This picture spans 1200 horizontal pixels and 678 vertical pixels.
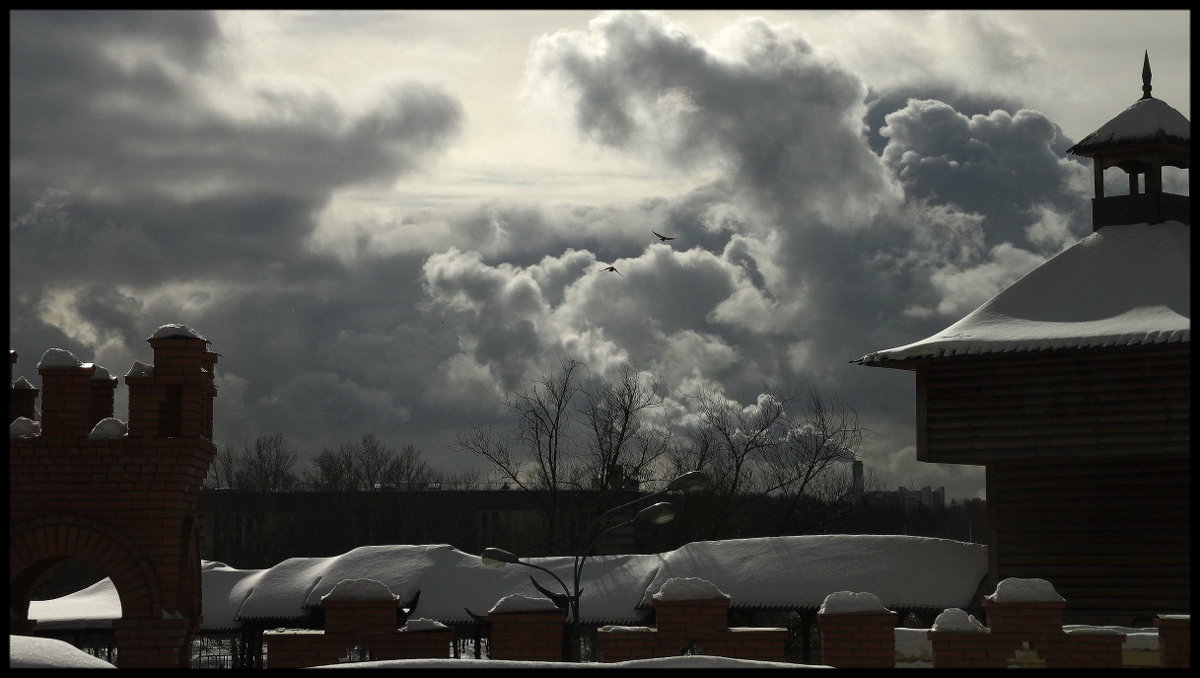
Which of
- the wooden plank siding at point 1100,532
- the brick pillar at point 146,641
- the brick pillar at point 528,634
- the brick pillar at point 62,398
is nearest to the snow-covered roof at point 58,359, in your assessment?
the brick pillar at point 62,398

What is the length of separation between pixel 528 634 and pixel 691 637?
1.30 metres

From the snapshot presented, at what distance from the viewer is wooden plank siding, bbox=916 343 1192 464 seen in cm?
1786

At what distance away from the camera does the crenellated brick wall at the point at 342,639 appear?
11102 millimetres

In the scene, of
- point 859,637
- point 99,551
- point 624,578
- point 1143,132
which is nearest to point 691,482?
point 859,637

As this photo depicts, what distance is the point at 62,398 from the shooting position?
43.2ft

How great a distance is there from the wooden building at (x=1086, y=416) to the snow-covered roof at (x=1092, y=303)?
3 centimetres

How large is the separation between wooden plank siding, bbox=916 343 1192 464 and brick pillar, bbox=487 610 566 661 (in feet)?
32.1

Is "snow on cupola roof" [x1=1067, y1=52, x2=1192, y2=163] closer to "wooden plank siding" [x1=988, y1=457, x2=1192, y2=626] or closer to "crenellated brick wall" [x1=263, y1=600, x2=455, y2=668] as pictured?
"wooden plank siding" [x1=988, y1=457, x2=1192, y2=626]

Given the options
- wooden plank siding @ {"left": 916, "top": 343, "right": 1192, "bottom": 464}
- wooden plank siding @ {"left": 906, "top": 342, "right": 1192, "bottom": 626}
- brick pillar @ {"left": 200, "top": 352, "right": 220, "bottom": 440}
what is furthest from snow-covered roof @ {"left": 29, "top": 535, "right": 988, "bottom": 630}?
brick pillar @ {"left": 200, "top": 352, "right": 220, "bottom": 440}

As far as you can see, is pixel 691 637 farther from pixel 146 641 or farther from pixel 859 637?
pixel 146 641

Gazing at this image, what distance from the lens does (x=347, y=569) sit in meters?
24.3

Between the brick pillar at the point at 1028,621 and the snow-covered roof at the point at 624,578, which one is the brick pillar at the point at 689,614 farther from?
the snow-covered roof at the point at 624,578
